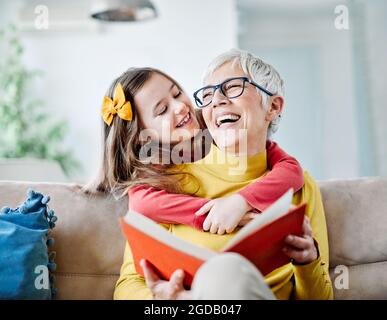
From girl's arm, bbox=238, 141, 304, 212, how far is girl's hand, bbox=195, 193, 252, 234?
20 millimetres

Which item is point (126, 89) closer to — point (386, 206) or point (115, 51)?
point (386, 206)

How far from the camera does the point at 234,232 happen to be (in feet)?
4.20

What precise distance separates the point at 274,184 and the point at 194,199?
190 mm

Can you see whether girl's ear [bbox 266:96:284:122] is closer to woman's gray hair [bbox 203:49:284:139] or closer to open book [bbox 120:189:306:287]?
woman's gray hair [bbox 203:49:284:139]

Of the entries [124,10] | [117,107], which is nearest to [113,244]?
[117,107]

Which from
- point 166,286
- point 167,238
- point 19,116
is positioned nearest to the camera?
point 167,238

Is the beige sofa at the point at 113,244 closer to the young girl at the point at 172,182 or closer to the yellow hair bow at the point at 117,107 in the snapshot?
the young girl at the point at 172,182

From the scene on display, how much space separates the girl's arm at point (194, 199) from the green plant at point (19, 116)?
168 centimetres

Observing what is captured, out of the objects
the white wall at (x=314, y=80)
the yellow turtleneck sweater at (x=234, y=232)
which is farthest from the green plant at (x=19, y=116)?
the yellow turtleneck sweater at (x=234, y=232)

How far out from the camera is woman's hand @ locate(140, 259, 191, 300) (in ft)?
3.49

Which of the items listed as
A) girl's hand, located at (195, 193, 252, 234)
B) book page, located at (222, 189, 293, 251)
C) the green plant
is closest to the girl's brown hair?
girl's hand, located at (195, 193, 252, 234)

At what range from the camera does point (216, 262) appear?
0.92 m

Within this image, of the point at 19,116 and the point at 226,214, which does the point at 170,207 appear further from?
the point at 19,116

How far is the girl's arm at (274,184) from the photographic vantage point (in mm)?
1282
